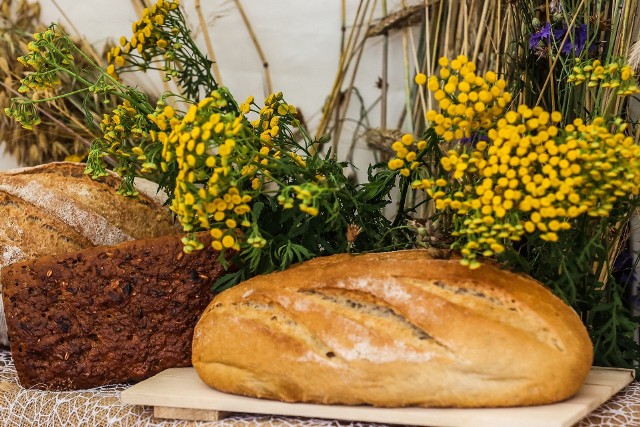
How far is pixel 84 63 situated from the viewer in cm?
194

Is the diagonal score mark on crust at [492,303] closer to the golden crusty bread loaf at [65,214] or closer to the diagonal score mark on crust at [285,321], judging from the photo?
the diagonal score mark on crust at [285,321]

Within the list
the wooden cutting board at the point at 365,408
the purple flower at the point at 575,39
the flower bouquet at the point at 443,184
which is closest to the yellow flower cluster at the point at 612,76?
the flower bouquet at the point at 443,184

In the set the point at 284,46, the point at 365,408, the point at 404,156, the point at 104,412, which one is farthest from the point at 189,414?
the point at 284,46

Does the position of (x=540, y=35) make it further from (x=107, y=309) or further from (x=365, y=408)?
(x=107, y=309)

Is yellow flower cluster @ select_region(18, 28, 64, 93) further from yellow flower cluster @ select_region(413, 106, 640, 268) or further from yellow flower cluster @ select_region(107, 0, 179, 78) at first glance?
yellow flower cluster @ select_region(413, 106, 640, 268)

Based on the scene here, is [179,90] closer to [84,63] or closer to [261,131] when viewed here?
[84,63]

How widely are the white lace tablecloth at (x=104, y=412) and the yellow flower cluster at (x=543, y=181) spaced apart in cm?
30

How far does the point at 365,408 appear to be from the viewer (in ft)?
3.62

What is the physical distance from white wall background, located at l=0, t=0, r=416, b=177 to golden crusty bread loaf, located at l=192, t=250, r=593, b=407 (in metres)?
0.78

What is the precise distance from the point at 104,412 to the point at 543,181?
810 millimetres

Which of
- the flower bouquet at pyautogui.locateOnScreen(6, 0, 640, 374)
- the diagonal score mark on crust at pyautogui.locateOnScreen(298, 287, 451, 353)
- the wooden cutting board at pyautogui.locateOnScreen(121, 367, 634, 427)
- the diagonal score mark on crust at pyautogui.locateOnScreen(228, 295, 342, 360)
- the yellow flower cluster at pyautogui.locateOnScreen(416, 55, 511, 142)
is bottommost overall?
the wooden cutting board at pyautogui.locateOnScreen(121, 367, 634, 427)

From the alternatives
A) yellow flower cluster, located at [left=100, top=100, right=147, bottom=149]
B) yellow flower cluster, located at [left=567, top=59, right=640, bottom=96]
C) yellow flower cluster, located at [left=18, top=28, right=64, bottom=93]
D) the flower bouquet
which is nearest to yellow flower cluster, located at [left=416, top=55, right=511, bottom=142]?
the flower bouquet

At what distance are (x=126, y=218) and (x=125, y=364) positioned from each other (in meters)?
0.33

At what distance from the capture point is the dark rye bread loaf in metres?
1.33
